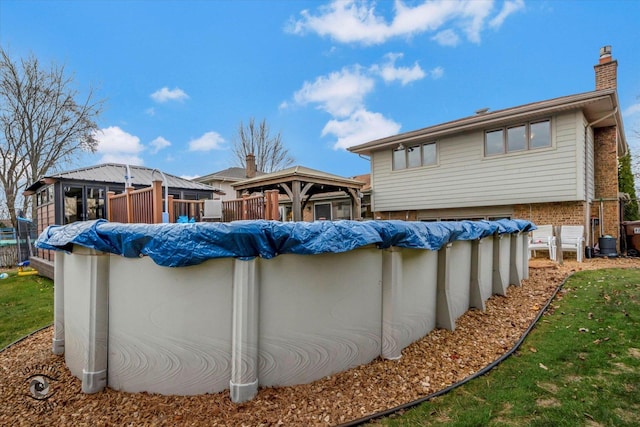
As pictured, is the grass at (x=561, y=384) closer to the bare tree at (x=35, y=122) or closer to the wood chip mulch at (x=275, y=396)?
the wood chip mulch at (x=275, y=396)

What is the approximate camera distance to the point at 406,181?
40.9 ft

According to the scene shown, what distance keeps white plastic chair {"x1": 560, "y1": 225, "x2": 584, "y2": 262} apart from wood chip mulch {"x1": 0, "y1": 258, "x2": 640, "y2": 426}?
6.19 metres

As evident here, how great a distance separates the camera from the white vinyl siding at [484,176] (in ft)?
30.0

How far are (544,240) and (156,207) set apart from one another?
9901mm

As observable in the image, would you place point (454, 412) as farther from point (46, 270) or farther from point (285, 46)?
point (285, 46)

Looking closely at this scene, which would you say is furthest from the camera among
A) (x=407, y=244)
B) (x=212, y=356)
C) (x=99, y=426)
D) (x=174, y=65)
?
(x=174, y=65)

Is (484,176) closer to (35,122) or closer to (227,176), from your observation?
(227,176)

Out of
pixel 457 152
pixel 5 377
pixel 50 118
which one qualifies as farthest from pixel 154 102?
pixel 5 377

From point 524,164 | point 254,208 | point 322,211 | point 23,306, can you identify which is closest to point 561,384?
point 254,208

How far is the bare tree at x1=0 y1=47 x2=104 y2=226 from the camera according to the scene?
1611 cm

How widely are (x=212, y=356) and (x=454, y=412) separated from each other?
2.05 meters

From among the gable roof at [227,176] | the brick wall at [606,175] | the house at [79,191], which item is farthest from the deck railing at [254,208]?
the gable roof at [227,176]

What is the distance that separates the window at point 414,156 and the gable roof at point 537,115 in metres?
0.38

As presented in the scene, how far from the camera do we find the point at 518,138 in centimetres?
1007
